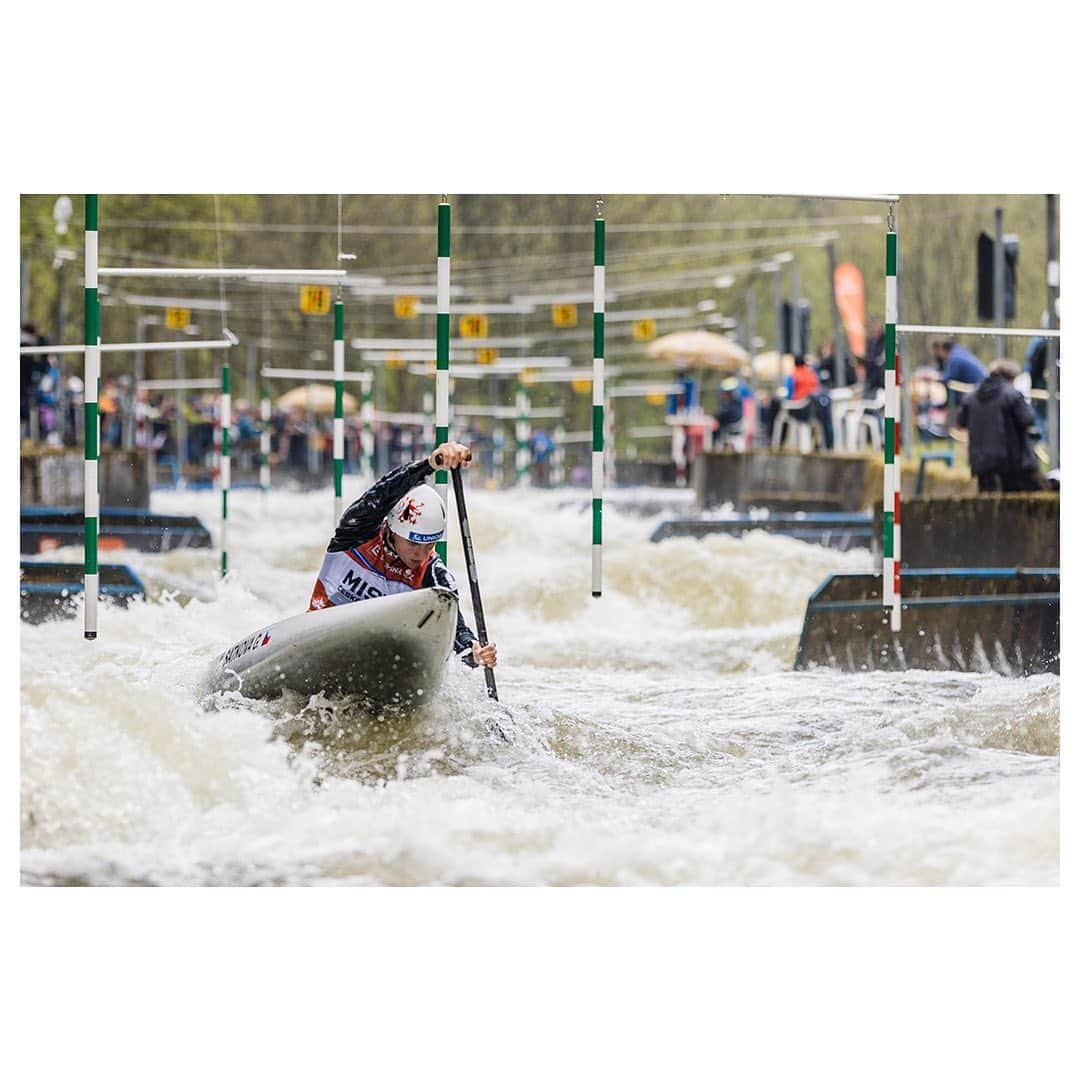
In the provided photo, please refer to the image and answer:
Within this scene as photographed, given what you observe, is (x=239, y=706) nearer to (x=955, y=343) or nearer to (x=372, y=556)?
(x=372, y=556)

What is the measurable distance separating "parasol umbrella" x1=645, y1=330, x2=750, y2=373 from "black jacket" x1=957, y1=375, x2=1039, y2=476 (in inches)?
342

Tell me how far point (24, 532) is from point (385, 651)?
9.80 ft

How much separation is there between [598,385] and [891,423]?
3.19ft

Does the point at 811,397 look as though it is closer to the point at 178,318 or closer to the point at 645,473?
the point at 645,473

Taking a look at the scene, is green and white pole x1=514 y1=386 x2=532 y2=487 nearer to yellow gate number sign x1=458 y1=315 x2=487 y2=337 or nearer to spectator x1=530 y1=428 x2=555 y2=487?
spectator x1=530 y1=428 x2=555 y2=487

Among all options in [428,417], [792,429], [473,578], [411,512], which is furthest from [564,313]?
[428,417]

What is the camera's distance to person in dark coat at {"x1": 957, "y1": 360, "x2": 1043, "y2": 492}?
30.6 feet

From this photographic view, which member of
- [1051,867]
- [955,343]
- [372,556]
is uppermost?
[955,343]

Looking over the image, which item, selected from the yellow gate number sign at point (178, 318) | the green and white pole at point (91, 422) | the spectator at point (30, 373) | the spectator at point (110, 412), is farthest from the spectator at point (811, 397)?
the green and white pole at point (91, 422)

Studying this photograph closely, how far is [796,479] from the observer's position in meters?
14.6

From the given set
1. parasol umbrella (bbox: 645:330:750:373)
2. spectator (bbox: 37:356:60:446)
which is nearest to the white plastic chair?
parasol umbrella (bbox: 645:330:750:373)

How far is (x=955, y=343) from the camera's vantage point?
37.5 ft

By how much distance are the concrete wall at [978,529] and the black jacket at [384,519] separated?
9.72 ft

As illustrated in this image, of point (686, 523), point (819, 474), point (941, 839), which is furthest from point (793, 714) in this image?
point (819, 474)
